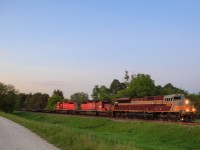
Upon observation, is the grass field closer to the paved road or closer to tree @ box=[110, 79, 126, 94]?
the paved road

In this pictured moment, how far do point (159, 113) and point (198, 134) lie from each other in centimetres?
1543

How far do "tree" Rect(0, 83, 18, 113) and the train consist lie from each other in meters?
53.9

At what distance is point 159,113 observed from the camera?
146 ft

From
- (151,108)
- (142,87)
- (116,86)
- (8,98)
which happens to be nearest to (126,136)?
(151,108)

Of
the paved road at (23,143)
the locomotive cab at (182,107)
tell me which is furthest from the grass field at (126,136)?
the locomotive cab at (182,107)

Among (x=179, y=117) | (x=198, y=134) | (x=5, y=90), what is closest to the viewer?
(x=198, y=134)

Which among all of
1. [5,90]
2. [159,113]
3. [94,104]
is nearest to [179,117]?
[159,113]

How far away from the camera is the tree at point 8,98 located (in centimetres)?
11544

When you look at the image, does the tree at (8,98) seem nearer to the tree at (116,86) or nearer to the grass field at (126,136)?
the tree at (116,86)

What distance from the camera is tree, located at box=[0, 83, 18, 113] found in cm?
11544

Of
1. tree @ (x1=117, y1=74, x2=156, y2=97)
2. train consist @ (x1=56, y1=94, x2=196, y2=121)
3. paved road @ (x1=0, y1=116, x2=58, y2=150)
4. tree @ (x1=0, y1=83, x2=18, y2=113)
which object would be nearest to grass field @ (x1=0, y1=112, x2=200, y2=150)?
paved road @ (x1=0, y1=116, x2=58, y2=150)

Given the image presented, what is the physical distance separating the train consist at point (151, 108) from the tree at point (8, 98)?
53.9 m

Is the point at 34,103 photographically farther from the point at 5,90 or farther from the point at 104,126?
the point at 104,126

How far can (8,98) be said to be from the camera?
117 metres
